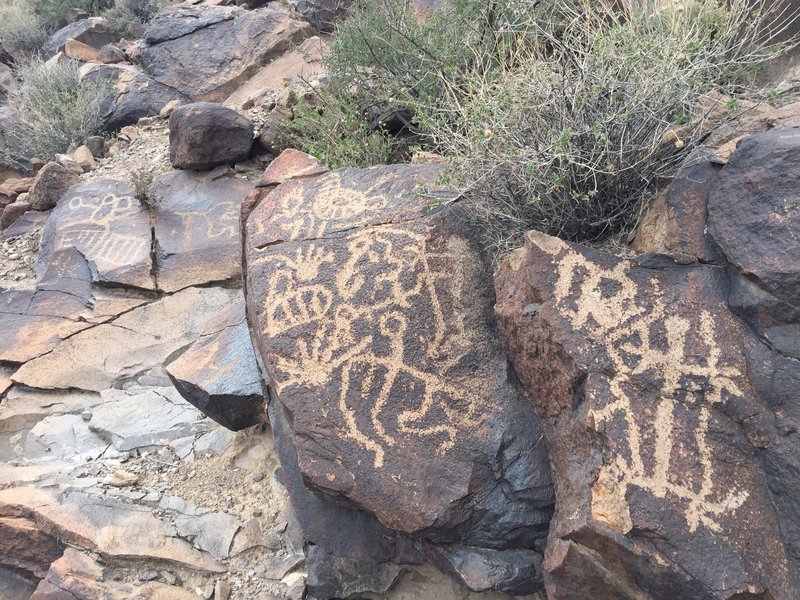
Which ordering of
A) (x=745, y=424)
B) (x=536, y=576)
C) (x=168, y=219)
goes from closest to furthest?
(x=745, y=424), (x=536, y=576), (x=168, y=219)

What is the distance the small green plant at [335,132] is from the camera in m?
4.50

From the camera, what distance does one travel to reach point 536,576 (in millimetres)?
2422

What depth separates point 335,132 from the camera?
15.6 ft

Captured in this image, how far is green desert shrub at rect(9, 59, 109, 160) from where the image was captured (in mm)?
6762

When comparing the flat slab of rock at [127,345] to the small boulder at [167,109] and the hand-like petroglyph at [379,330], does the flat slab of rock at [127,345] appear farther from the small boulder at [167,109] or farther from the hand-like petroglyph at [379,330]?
the small boulder at [167,109]

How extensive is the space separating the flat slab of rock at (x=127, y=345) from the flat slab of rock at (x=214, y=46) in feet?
11.5

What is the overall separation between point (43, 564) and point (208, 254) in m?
2.39

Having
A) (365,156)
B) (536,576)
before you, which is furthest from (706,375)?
(365,156)

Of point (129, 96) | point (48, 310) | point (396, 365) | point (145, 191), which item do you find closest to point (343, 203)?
point (396, 365)

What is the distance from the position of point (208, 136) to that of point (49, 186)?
142cm

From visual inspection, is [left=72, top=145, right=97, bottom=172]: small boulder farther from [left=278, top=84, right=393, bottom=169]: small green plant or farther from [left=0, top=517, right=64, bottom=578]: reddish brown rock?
[left=0, top=517, right=64, bottom=578]: reddish brown rock

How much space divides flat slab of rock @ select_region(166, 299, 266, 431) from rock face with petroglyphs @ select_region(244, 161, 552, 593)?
261mm

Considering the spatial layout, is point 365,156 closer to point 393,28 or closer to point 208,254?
point 393,28

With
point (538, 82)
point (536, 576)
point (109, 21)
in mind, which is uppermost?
point (538, 82)
